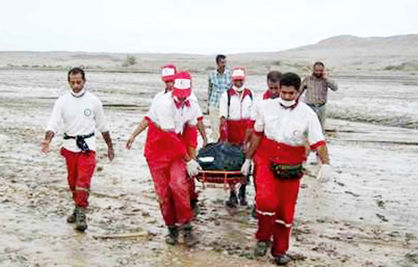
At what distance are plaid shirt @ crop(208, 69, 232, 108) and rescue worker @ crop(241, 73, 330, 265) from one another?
4110mm

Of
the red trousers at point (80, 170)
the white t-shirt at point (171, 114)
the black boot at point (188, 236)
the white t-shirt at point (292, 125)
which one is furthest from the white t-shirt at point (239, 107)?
the white t-shirt at point (292, 125)

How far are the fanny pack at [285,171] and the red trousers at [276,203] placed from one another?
0.05m

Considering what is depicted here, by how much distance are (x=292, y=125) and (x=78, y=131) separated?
255cm

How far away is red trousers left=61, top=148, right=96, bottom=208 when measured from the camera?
8.04 m

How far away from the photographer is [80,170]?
317 inches

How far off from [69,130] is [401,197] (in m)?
4.90

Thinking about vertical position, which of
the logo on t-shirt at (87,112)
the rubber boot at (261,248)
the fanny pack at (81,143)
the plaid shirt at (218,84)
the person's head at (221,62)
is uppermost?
the person's head at (221,62)

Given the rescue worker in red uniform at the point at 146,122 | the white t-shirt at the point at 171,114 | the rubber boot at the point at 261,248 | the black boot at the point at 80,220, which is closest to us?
the rubber boot at the point at 261,248

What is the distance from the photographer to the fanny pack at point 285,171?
6.88 meters

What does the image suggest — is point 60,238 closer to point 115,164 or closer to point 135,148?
point 115,164

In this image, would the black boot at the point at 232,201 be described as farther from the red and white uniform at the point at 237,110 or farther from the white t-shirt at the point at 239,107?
the white t-shirt at the point at 239,107

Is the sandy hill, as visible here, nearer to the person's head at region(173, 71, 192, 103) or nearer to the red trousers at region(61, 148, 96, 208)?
the red trousers at region(61, 148, 96, 208)

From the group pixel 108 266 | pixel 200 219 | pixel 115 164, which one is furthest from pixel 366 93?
pixel 108 266

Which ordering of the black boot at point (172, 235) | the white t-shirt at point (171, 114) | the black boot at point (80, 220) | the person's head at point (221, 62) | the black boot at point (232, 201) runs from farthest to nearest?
the person's head at point (221, 62), the black boot at point (232, 201), the black boot at point (80, 220), the black boot at point (172, 235), the white t-shirt at point (171, 114)
